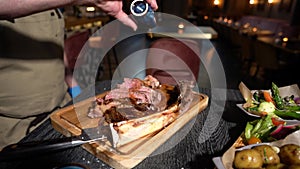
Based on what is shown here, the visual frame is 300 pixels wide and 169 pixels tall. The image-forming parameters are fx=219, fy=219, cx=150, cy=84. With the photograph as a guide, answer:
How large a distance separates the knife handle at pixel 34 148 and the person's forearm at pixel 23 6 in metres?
0.52

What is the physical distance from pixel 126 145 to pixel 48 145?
0.32 meters

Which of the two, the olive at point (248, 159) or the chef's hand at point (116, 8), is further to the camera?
the chef's hand at point (116, 8)

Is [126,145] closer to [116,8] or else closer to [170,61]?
[116,8]

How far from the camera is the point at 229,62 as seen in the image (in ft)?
15.2

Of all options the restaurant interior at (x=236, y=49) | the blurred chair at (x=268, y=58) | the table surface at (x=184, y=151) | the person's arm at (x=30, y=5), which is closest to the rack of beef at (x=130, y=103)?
the table surface at (x=184, y=151)

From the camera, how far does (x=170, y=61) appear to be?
2.01 meters

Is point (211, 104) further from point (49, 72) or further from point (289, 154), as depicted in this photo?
point (49, 72)

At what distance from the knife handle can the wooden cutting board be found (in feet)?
0.28

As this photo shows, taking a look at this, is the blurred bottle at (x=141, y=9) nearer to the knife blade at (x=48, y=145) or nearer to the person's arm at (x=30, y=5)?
the person's arm at (x=30, y=5)

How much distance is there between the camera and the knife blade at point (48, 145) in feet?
2.71

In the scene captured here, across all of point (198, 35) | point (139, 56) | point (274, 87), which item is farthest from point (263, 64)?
point (274, 87)

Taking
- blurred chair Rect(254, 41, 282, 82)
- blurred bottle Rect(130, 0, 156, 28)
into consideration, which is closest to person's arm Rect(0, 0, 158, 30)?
blurred bottle Rect(130, 0, 156, 28)

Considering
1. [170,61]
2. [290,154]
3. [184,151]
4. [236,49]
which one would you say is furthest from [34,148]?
[236,49]

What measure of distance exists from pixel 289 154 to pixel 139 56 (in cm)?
207
